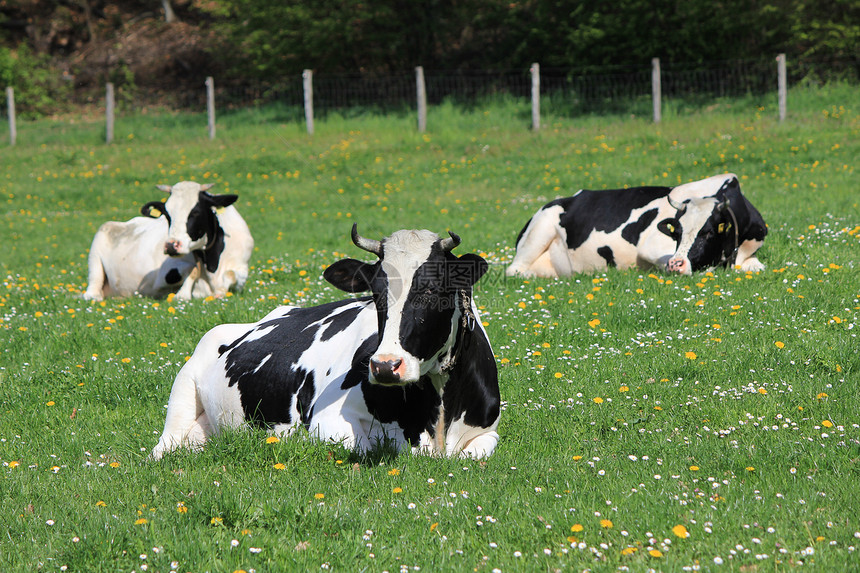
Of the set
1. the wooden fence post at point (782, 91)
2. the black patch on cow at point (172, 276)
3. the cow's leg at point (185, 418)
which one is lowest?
the cow's leg at point (185, 418)

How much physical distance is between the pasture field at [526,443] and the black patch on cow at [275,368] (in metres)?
0.46

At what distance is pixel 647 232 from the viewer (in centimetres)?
1209

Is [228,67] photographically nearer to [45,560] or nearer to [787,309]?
[787,309]

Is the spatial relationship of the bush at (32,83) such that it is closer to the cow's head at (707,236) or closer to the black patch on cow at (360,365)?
the cow's head at (707,236)

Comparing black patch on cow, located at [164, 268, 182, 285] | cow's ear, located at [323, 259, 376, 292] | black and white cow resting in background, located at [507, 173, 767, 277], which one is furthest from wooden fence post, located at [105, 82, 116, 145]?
cow's ear, located at [323, 259, 376, 292]

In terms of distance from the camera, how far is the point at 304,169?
1027 inches

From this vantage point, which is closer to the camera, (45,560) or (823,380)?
(45,560)

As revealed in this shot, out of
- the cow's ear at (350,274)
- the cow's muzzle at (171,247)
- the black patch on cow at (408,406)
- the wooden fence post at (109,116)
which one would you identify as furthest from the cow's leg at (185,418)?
the wooden fence post at (109,116)

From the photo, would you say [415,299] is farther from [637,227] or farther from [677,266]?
[637,227]

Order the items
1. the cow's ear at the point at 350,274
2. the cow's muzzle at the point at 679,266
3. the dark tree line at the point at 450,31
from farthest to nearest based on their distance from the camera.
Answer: the dark tree line at the point at 450,31 → the cow's muzzle at the point at 679,266 → the cow's ear at the point at 350,274

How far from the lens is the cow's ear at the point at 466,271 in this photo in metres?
5.29

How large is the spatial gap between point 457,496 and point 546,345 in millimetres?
3347

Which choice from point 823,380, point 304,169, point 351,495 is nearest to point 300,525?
point 351,495

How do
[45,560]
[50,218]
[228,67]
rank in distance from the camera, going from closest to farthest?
[45,560], [50,218], [228,67]
